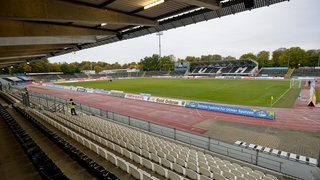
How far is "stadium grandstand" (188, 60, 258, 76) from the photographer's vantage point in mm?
77812

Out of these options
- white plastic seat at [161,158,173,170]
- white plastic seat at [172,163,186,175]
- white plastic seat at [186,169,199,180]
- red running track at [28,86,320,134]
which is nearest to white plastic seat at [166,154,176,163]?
white plastic seat at [161,158,173,170]

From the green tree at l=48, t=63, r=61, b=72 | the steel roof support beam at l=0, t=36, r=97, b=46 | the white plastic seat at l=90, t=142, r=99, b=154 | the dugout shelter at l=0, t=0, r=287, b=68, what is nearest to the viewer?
the dugout shelter at l=0, t=0, r=287, b=68

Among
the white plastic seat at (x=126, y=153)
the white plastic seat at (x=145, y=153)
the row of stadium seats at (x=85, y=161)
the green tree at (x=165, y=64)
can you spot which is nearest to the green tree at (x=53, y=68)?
the green tree at (x=165, y=64)

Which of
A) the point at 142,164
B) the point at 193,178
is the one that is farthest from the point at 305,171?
the point at 142,164

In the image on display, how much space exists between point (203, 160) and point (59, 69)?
379ft

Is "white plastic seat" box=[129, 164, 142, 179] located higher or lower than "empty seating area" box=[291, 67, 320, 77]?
lower

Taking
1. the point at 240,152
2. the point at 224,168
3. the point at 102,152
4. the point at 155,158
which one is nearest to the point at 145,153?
the point at 155,158

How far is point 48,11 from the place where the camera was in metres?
7.30

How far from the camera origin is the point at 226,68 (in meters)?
85.8

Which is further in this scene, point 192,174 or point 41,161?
point 192,174

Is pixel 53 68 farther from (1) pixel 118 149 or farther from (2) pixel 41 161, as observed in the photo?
(2) pixel 41 161

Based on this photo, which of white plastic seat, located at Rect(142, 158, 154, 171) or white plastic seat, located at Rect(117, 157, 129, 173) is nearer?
white plastic seat, located at Rect(117, 157, 129, 173)

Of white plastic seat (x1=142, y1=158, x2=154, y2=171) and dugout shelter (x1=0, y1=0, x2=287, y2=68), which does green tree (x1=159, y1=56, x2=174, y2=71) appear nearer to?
dugout shelter (x1=0, y1=0, x2=287, y2=68)

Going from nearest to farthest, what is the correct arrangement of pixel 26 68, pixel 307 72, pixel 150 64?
pixel 307 72 → pixel 26 68 → pixel 150 64
